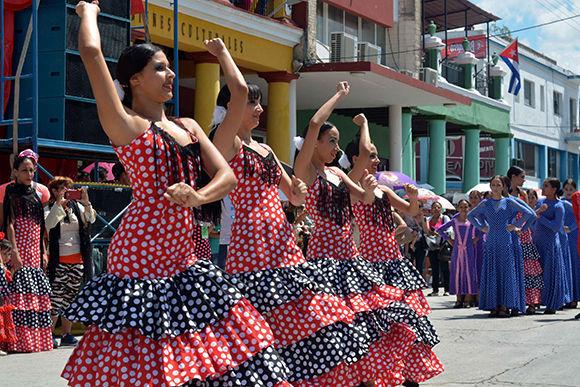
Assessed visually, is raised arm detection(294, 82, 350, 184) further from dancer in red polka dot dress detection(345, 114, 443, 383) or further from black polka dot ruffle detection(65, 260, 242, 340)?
black polka dot ruffle detection(65, 260, 242, 340)

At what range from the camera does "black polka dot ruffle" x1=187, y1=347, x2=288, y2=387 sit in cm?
428

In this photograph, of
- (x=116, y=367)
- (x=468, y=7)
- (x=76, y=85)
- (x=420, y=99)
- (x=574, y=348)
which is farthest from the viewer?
(x=468, y=7)

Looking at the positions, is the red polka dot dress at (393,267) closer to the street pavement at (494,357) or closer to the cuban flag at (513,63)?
the street pavement at (494,357)

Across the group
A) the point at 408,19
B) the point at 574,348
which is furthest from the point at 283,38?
the point at 574,348

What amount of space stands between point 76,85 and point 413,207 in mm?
5828

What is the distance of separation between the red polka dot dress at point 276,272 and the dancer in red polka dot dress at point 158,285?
54.5 inches

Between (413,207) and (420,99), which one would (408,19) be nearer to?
(420,99)

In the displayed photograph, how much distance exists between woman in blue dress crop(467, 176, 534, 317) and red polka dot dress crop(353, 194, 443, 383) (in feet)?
20.6

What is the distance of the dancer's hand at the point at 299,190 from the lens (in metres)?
6.07

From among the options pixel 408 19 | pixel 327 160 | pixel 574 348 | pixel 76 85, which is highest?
pixel 408 19

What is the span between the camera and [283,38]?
21703 millimetres

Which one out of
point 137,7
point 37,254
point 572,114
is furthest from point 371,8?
point 572,114

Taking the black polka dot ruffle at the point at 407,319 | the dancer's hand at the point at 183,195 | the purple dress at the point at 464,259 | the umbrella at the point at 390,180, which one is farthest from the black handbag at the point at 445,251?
the dancer's hand at the point at 183,195

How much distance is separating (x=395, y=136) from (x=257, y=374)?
23563mm
